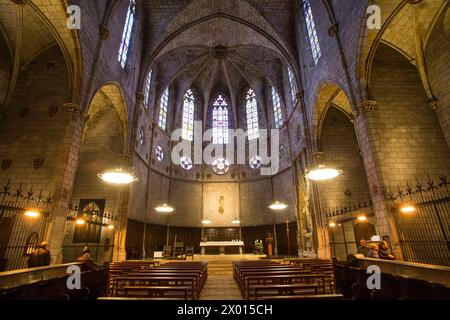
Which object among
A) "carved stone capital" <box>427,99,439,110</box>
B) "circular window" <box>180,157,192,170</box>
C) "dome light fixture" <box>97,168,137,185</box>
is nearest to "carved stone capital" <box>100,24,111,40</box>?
"dome light fixture" <box>97,168,137,185</box>

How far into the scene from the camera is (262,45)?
67.3ft

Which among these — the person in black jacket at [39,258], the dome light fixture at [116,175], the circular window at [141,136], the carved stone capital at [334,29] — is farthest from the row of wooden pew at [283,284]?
the circular window at [141,136]

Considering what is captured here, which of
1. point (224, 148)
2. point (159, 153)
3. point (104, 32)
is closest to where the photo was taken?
point (104, 32)

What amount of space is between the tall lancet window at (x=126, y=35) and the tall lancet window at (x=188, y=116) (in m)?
10.5

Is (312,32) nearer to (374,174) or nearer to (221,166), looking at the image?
(374,174)

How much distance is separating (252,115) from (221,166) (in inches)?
272

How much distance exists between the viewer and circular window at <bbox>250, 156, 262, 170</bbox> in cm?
2489

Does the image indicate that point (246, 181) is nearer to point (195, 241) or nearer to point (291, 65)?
point (195, 241)

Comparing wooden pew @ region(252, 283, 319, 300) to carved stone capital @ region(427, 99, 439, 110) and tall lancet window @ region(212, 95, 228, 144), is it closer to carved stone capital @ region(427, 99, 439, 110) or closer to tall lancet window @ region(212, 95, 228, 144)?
carved stone capital @ region(427, 99, 439, 110)

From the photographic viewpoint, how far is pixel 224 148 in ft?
87.3

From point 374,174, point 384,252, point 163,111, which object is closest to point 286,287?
point 384,252

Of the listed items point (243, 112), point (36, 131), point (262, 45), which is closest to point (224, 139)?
point (243, 112)

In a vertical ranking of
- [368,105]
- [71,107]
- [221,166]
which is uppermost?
[221,166]

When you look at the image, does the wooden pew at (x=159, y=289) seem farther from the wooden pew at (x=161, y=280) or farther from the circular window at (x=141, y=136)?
the circular window at (x=141, y=136)
